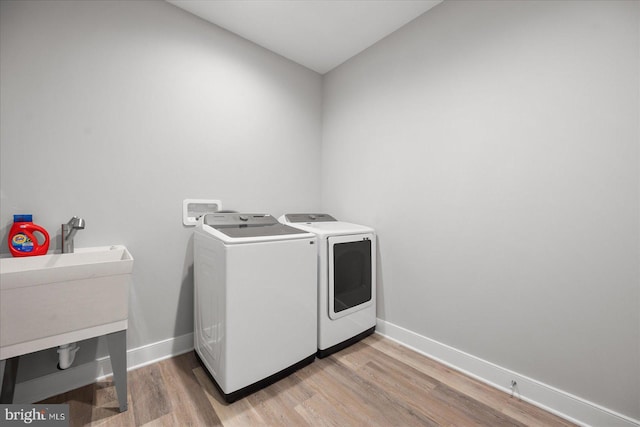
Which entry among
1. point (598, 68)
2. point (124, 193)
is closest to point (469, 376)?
point (598, 68)

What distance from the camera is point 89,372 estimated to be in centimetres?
153

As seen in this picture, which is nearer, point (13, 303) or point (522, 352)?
point (13, 303)

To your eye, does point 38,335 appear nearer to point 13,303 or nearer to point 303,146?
point 13,303

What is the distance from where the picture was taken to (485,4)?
1.58 metres

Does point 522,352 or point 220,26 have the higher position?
point 220,26

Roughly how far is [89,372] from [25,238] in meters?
0.86

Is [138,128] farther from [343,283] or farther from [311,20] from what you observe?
[343,283]

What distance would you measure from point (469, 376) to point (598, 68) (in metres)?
1.82

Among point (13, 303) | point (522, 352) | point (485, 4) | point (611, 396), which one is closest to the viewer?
point (13, 303)

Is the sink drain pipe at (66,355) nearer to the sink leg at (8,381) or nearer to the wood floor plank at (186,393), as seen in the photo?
the sink leg at (8,381)

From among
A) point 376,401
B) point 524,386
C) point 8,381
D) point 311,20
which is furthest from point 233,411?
point 311,20

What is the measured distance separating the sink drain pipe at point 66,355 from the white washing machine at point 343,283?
4.65 ft

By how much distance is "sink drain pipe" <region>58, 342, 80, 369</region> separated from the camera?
53.6 inches

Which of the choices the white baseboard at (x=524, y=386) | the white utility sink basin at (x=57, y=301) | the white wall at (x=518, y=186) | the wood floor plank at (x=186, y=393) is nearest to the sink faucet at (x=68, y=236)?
the white utility sink basin at (x=57, y=301)
